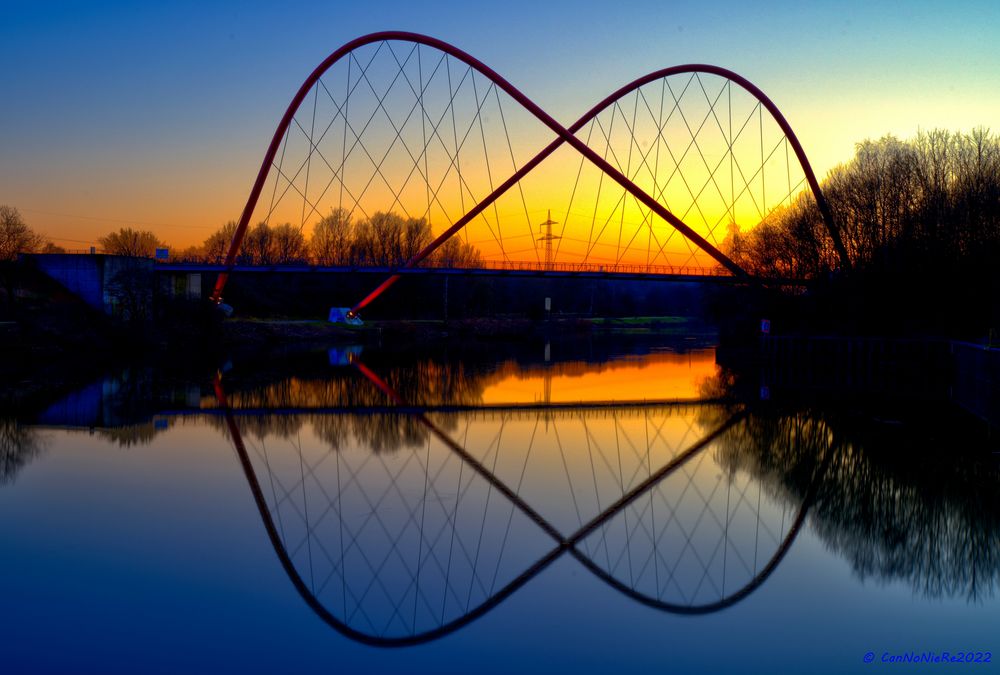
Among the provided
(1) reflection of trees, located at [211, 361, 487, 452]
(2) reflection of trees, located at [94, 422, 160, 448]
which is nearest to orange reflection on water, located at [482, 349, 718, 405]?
(1) reflection of trees, located at [211, 361, 487, 452]

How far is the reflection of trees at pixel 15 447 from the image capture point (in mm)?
14363

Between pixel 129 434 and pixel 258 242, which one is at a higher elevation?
pixel 258 242

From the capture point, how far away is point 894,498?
43.1ft

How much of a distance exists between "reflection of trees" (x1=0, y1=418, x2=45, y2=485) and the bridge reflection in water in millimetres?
3771

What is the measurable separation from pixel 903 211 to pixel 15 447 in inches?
1372

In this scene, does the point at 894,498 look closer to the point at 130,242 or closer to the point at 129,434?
the point at 129,434

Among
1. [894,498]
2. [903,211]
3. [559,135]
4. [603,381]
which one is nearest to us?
[894,498]

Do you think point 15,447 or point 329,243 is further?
point 329,243

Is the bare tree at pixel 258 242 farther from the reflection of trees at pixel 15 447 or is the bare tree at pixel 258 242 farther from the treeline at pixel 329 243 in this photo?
the reflection of trees at pixel 15 447

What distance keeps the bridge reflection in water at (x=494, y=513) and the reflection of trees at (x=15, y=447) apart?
3.77 metres

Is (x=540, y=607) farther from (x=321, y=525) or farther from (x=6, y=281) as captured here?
(x=6, y=281)

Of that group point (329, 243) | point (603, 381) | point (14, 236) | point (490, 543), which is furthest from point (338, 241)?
point (490, 543)

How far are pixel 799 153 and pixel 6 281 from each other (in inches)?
1688

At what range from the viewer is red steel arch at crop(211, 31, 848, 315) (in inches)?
1580
